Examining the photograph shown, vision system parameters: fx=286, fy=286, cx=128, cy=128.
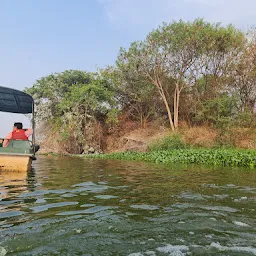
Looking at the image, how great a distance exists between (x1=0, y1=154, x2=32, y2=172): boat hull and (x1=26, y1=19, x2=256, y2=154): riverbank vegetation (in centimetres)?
1046

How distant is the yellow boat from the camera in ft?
30.1

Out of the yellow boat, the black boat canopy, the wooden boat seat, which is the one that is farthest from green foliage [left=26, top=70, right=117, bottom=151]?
the wooden boat seat

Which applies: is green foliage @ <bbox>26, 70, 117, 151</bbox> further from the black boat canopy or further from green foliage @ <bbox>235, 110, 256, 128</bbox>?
the black boat canopy

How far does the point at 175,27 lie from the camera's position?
2145 cm

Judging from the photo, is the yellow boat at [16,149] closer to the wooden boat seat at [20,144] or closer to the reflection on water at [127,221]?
the wooden boat seat at [20,144]

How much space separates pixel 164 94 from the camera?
25625 millimetres

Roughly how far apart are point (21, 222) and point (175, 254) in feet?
7.06

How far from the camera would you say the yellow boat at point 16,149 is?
30.1 feet

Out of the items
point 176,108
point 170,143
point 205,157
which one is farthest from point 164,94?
point 205,157

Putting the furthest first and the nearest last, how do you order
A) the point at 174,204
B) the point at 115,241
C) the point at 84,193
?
the point at 84,193, the point at 174,204, the point at 115,241

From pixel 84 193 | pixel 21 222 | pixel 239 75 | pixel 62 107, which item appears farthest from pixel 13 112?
pixel 239 75

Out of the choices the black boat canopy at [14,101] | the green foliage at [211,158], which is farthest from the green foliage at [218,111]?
the black boat canopy at [14,101]

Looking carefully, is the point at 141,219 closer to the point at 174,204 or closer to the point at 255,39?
the point at 174,204

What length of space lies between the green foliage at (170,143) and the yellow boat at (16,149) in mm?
10625
